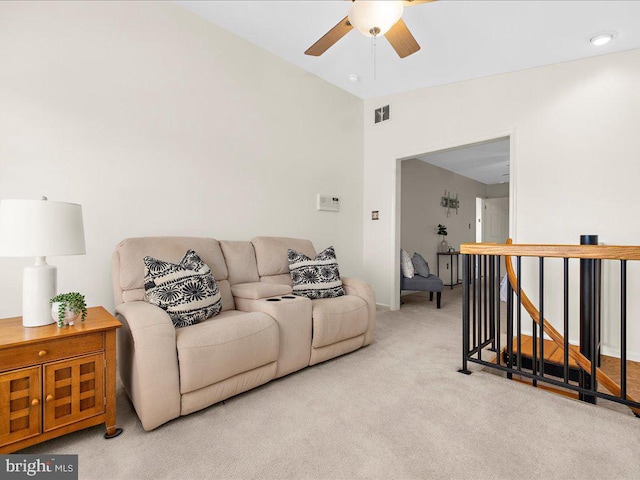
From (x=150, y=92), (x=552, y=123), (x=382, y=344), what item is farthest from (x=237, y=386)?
(x=552, y=123)

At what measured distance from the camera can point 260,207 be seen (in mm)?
3268

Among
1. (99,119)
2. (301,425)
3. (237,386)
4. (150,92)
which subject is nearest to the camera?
(301,425)

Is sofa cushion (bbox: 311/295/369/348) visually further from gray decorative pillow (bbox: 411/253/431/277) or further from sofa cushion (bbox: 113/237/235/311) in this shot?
gray decorative pillow (bbox: 411/253/431/277)

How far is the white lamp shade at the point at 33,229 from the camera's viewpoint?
1410 millimetres

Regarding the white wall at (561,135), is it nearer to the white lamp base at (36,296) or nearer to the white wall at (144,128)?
the white wall at (144,128)

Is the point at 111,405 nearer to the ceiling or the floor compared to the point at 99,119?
nearer to the floor

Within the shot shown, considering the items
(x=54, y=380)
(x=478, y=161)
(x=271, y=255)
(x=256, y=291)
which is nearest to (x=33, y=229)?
(x=54, y=380)

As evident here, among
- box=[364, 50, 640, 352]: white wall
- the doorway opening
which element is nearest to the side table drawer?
the doorway opening

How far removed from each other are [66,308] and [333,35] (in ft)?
7.29

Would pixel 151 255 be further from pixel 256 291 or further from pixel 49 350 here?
pixel 49 350

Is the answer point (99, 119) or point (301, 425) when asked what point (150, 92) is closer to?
point (99, 119)

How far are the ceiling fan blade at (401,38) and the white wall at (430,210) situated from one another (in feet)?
11.2

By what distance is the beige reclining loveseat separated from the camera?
5.19 feet

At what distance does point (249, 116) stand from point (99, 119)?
4.25 feet
